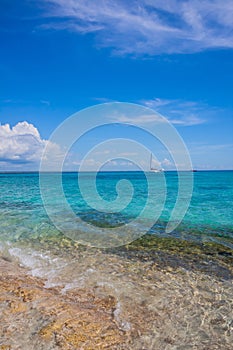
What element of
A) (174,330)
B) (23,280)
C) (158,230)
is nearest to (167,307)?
(174,330)

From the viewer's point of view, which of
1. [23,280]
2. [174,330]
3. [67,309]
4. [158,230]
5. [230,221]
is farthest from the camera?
[230,221]

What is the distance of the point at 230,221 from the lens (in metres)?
17.1

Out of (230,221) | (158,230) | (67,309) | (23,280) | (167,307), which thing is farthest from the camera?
(230,221)

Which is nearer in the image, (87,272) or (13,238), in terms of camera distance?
(87,272)

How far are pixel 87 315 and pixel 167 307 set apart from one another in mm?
1905

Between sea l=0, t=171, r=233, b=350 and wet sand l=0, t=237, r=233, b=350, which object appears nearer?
wet sand l=0, t=237, r=233, b=350

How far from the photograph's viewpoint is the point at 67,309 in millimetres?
5680

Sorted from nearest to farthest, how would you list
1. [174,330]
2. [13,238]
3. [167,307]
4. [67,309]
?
[174,330]
[67,309]
[167,307]
[13,238]

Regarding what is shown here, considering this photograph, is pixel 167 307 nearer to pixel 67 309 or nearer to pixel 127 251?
pixel 67 309

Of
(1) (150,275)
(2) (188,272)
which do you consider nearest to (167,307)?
(1) (150,275)

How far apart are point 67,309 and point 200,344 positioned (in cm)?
274

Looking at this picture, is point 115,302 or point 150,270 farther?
point 150,270

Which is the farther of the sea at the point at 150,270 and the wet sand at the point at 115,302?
the sea at the point at 150,270

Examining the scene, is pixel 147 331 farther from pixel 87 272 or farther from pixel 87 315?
pixel 87 272
